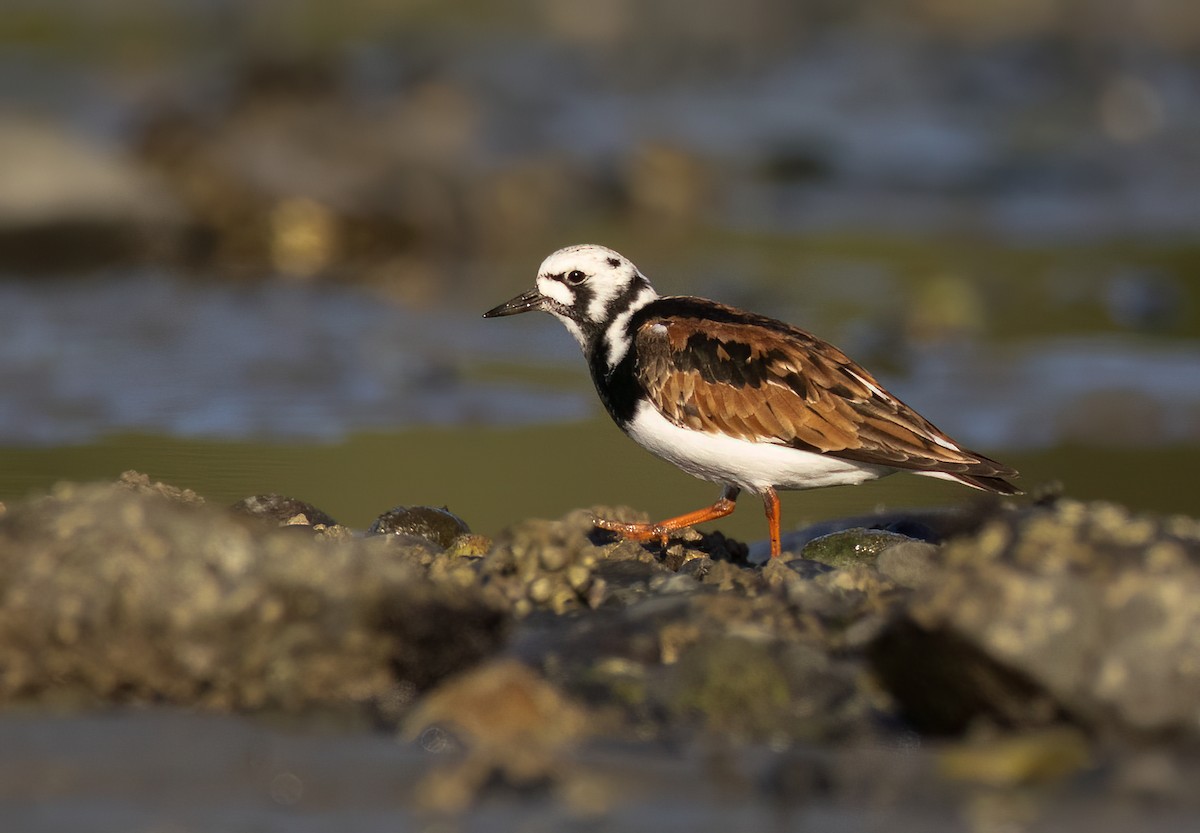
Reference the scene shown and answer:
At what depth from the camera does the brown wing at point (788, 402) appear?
496 centimetres

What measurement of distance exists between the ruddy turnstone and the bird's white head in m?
0.23

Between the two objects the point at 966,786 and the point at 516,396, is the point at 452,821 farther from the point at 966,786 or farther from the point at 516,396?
the point at 516,396

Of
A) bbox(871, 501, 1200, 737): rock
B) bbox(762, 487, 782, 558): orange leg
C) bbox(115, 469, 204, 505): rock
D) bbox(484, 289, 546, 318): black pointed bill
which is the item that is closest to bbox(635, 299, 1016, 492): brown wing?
bbox(762, 487, 782, 558): orange leg

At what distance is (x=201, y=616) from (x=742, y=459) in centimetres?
189

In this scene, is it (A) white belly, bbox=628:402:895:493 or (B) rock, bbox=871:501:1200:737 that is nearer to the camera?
(B) rock, bbox=871:501:1200:737

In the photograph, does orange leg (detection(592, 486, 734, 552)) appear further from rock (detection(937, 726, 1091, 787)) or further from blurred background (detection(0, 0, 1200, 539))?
rock (detection(937, 726, 1091, 787))

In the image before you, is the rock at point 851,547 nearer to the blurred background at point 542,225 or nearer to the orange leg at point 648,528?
the orange leg at point 648,528

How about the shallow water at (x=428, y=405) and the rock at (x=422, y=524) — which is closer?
the rock at (x=422, y=524)

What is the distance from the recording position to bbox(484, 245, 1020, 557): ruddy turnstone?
4.97 meters

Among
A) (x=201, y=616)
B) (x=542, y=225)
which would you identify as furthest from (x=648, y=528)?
(x=542, y=225)

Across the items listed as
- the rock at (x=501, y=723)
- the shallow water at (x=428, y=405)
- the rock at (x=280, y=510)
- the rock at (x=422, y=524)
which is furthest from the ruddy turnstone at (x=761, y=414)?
the rock at (x=501, y=723)

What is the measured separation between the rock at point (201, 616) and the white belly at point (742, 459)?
→ 142cm

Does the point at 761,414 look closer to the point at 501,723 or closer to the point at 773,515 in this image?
the point at 773,515

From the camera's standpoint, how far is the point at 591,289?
5527 mm
